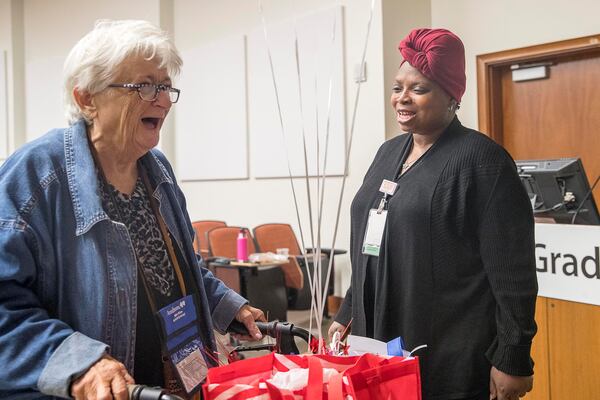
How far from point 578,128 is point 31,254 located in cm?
416

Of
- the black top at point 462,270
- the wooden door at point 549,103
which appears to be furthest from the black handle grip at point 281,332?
the wooden door at point 549,103

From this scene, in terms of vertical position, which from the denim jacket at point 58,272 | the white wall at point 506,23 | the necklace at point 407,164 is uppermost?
the white wall at point 506,23

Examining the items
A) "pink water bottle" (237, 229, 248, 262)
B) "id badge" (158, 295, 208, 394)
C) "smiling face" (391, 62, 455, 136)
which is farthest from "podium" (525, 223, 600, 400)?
"pink water bottle" (237, 229, 248, 262)

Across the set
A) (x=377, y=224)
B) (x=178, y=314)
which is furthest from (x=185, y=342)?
(x=377, y=224)

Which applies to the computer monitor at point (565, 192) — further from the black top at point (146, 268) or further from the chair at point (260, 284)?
the chair at point (260, 284)

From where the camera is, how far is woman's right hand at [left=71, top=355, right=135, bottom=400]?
0.93 m

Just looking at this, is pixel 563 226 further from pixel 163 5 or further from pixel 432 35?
pixel 163 5

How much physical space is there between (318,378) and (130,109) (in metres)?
0.70

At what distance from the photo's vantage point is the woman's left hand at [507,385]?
54.5 inches

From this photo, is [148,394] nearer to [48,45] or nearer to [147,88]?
[147,88]

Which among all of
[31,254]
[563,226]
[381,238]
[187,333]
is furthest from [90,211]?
[563,226]

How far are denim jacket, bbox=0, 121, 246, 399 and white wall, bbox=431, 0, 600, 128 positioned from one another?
3932 mm

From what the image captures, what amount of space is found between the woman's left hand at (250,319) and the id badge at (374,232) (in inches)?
14.6

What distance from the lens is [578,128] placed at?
4.21 meters
